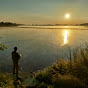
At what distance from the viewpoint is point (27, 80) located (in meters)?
7.54

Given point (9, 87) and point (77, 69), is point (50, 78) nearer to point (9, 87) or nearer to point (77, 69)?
point (77, 69)

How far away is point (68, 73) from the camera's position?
265 inches

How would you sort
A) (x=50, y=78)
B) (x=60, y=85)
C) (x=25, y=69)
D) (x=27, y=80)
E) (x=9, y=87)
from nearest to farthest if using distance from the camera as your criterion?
(x=9, y=87), (x=60, y=85), (x=50, y=78), (x=27, y=80), (x=25, y=69)

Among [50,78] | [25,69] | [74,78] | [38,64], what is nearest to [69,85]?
[74,78]

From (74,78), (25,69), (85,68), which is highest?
(85,68)

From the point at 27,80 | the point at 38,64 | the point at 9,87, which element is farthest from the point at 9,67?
the point at 9,87

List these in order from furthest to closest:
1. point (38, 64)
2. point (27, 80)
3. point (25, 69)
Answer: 1. point (38, 64)
2. point (25, 69)
3. point (27, 80)

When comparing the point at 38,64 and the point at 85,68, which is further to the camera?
the point at 38,64

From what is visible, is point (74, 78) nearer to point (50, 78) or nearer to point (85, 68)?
point (85, 68)

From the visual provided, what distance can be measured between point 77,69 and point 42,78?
224 cm

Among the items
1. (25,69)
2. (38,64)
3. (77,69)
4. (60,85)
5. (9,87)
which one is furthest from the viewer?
(38,64)

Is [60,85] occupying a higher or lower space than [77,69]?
lower

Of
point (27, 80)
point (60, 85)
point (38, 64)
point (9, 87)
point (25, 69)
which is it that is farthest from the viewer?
point (38, 64)

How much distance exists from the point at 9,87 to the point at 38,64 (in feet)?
20.0
